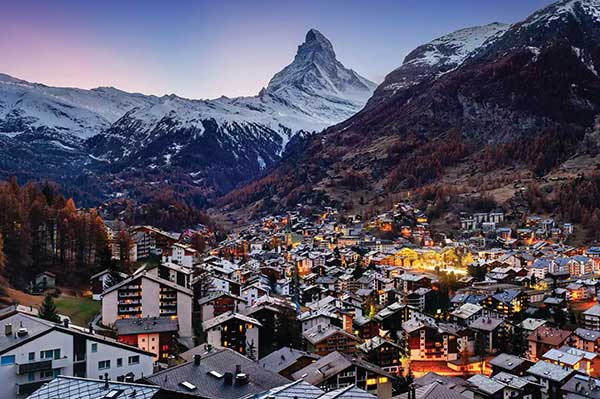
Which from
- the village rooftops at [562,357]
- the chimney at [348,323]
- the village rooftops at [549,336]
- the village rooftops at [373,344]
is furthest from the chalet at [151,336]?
the village rooftops at [549,336]

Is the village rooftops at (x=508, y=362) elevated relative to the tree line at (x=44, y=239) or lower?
lower

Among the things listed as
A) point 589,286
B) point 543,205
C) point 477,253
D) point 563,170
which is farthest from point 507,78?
point 589,286

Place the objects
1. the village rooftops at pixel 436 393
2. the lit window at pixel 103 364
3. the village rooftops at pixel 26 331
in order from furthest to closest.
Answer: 1. the lit window at pixel 103 364
2. the village rooftops at pixel 436 393
3. the village rooftops at pixel 26 331

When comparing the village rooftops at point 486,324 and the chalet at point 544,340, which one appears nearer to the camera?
the chalet at point 544,340

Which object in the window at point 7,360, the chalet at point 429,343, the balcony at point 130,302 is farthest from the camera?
the chalet at point 429,343

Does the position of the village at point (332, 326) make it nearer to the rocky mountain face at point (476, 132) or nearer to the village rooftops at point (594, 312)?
the village rooftops at point (594, 312)

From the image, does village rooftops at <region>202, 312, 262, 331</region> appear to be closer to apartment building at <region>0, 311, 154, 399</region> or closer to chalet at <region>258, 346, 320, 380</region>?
chalet at <region>258, 346, 320, 380</region>

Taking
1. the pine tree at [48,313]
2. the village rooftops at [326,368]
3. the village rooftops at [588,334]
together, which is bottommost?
the village rooftops at [588,334]

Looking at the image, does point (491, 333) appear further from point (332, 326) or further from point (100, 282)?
point (100, 282)
